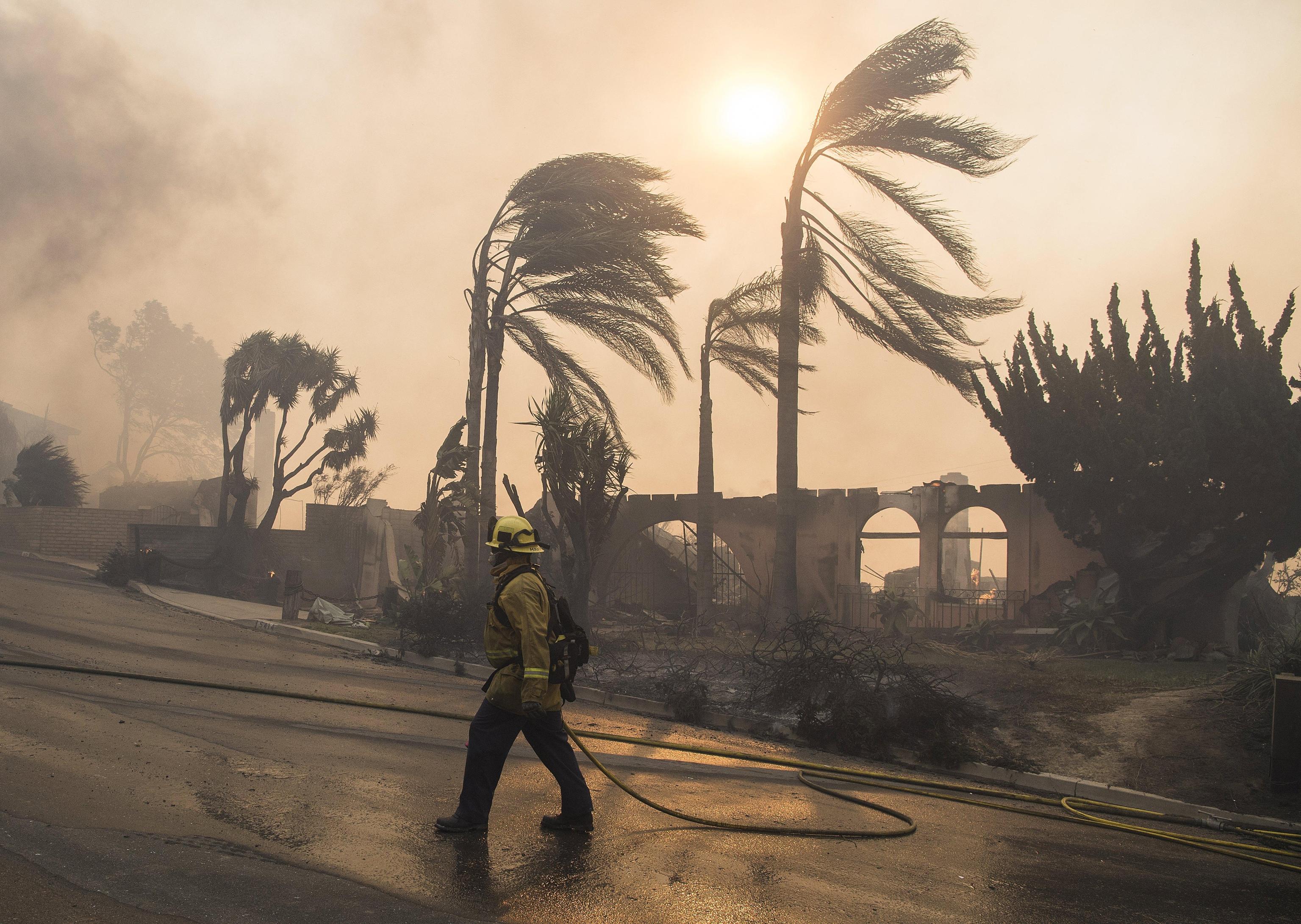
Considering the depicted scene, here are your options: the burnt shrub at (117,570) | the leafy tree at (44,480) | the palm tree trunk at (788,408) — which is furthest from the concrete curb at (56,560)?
the palm tree trunk at (788,408)

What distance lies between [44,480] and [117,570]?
14.4m

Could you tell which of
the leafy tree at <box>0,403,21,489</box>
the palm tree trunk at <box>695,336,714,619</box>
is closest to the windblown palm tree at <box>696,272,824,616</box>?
the palm tree trunk at <box>695,336,714,619</box>

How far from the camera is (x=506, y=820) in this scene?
4.94 meters

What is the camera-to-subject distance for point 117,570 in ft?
64.4

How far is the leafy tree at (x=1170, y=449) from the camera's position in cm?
1459

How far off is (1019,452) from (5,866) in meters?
17.1

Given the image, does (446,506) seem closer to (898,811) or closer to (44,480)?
(898,811)

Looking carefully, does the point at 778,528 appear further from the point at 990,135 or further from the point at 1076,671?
the point at 990,135

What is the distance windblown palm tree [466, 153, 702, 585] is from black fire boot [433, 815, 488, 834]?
43.5 feet

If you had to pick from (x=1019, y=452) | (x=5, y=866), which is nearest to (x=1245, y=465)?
(x=1019, y=452)

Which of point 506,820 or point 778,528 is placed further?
point 778,528

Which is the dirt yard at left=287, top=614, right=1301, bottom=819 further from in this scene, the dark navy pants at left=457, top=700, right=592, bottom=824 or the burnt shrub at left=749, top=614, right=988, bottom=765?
the dark navy pants at left=457, top=700, right=592, bottom=824

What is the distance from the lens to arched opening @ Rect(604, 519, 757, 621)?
2147 centimetres

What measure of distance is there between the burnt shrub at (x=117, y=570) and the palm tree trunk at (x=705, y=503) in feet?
40.8
